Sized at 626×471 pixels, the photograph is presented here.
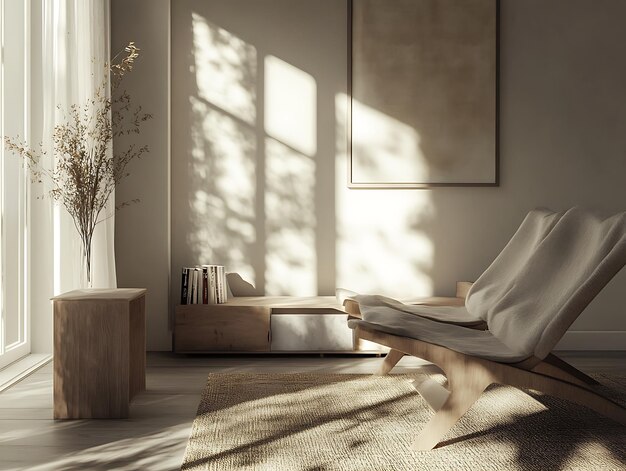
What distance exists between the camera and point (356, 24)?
15.5 ft

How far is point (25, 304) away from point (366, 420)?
6.76 feet

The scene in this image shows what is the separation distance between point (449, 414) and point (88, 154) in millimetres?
2380

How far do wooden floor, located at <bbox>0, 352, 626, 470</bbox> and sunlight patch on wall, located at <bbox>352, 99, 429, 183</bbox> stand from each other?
1184 mm

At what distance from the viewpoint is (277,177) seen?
4.72 meters

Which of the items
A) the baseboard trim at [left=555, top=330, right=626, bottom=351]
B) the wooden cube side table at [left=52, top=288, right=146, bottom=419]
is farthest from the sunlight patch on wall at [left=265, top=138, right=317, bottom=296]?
the wooden cube side table at [left=52, top=288, right=146, bottom=419]

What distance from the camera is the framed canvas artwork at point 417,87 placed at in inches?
185

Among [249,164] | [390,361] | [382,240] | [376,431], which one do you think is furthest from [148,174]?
[376,431]

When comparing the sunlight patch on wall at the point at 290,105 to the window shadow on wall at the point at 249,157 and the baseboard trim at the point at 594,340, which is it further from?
the baseboard trim at the point at 594,340

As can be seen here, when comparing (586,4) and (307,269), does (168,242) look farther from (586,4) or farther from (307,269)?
(586,4)

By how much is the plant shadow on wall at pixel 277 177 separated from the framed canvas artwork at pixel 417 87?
0.20 ft

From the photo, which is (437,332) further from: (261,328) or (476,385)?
(261,328)

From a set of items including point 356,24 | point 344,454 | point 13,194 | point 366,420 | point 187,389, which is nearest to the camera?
point 344,454

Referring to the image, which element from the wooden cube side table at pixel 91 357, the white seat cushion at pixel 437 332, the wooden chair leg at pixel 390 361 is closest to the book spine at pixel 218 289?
the wooden chair leg at pixel 390 361

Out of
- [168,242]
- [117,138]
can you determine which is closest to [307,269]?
[168,242]
